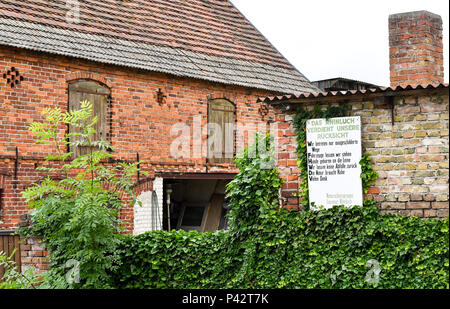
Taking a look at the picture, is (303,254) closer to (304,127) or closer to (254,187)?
(254,187)

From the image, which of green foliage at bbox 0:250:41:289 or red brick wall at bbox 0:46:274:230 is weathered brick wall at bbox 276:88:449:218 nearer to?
green foliage at bbox 0:250:41:289

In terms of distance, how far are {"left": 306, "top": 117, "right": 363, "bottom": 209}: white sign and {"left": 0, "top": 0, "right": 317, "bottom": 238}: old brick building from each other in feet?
20.7

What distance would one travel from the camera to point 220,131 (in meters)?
16.8

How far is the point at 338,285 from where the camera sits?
8383mm

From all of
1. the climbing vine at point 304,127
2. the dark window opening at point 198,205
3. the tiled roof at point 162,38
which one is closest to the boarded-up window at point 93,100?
the tiled roof at point 162,38

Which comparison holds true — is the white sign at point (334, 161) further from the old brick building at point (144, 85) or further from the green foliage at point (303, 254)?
the old brick building at point (144, 85)

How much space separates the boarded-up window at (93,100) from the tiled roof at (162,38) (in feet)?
2.20

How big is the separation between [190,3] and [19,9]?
6.07m

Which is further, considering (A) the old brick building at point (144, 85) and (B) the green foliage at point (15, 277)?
(A) the old brick building at point (144, 85)

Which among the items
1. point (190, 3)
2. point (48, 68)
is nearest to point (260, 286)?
point (48, 68)

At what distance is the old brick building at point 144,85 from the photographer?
43.4ft

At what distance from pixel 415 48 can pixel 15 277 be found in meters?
7.34

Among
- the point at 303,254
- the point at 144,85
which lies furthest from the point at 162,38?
the point at 303,254
